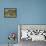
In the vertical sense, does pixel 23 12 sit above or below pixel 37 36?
above

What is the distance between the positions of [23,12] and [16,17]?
30cm

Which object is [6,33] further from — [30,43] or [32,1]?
[32,1]

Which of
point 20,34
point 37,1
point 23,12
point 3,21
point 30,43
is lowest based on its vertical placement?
point 30,43

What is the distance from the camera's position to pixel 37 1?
4.32 meters

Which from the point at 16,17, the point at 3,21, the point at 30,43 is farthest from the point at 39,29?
the point at 3,21

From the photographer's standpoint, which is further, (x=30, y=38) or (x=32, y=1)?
(x=32, y=1)

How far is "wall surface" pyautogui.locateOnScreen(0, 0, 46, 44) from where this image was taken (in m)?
4.29

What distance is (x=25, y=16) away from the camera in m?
4.31

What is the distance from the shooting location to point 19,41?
4113mm

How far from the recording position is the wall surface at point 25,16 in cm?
429

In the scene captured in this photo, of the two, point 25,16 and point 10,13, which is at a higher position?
point 10,13

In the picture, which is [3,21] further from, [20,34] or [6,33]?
[20,34]

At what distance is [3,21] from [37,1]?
4.51 feet

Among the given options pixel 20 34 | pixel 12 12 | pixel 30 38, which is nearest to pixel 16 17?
pixel 12 12
